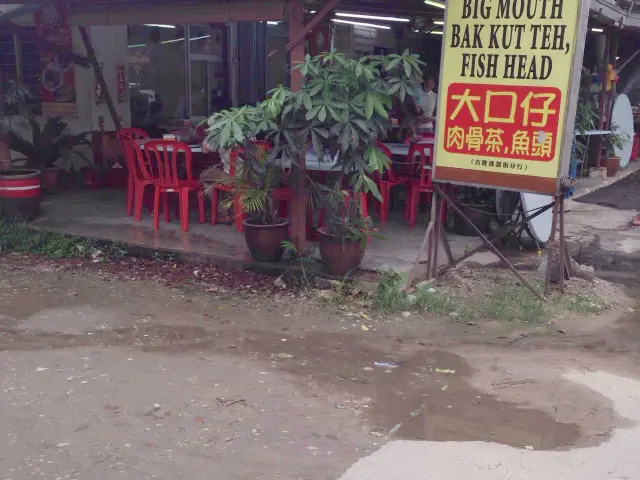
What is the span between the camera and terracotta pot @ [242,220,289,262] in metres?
6.75

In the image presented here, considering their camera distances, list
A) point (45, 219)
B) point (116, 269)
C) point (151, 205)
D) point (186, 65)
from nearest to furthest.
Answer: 1. point (116, 269)
2. point (45, 219)
3. point (151, 205)
4. point (186, 65)

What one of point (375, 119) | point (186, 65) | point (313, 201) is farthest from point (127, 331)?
point (186, 65)

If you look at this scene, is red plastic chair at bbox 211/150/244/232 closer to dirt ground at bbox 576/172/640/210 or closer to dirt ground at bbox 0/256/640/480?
dirt ground at bbox 0/256/640/480

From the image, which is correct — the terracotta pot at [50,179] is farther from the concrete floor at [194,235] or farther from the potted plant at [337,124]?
the potted plant at [337,124]

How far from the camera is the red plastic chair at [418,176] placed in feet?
26.3

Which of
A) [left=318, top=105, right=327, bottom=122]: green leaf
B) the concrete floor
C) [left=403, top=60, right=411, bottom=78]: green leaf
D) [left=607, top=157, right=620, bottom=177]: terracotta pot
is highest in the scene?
[left=403, top=60, right=411, bottom=78]: green leaf

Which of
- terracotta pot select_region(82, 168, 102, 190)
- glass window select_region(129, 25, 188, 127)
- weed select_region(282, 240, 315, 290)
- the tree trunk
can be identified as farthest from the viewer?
glass window select_region(129, 25, 188, 127)

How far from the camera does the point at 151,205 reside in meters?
9.56

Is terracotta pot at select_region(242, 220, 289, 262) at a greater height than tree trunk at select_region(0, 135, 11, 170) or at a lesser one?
lesser

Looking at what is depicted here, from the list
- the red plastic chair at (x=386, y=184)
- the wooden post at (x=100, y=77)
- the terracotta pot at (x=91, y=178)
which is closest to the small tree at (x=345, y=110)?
the red plastic chair at (x=386, y=184)

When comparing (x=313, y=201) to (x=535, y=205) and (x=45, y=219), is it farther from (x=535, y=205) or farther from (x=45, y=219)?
(x=45, y=219)

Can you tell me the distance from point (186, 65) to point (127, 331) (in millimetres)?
8287

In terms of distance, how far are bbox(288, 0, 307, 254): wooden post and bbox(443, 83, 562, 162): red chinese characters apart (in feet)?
4.55

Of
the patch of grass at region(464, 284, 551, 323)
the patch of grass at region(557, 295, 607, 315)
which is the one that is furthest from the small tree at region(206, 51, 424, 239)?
the patch of grass at region(557, 295, 607, 315)
